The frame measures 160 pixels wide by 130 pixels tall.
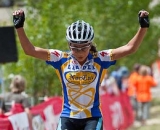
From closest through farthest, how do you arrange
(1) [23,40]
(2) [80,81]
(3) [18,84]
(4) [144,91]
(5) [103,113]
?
(1) [23,40] → (2) [80,81] → (3) [18,84] → (5) [103,113] → (4) [144,91]

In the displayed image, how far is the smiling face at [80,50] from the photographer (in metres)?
7.74

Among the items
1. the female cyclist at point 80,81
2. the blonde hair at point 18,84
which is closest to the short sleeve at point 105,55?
the female cyclist at point 80,81

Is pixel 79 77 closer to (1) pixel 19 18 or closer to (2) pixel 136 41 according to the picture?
(2) pixel 136 41

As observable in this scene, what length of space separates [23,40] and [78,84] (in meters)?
0.79

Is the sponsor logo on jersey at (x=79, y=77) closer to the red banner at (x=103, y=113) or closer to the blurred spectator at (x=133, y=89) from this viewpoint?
the red banner at (x=103, y=113)

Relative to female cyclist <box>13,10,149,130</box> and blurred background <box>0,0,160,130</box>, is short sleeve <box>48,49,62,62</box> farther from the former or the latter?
blurred background <box>0,0,160,130</box>

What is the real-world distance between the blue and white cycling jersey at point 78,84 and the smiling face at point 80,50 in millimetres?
72

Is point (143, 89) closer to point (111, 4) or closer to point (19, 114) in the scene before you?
point (111, 4)

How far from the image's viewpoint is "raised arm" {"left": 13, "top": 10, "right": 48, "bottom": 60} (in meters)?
7.69

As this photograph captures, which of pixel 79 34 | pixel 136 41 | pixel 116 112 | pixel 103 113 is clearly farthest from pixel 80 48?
pixel 116 112

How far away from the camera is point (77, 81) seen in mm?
7957

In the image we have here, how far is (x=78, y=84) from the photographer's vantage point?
7.98m

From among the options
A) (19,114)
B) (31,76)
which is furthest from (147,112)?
(19,114)

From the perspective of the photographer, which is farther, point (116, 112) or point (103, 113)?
point (116, 112)
